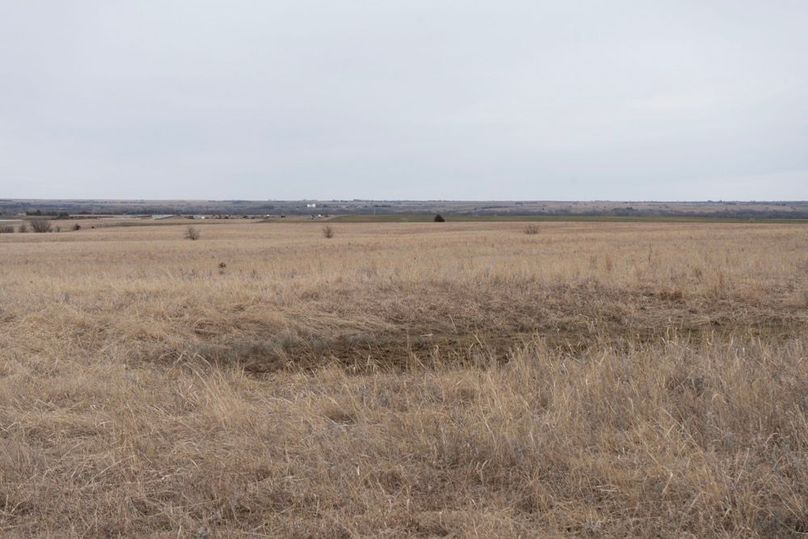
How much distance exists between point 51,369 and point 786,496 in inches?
274

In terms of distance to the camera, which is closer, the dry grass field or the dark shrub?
the dry grass field

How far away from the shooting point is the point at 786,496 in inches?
137

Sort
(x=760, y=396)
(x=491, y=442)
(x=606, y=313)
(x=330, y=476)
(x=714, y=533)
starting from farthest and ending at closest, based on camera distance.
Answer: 1. (x=606, y=313)
2. (x=760, y=396)
3. (x=491, y=442)
4. (x=330, y=476)
5. (x=714, y=533)

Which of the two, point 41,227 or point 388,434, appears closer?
point 388,434

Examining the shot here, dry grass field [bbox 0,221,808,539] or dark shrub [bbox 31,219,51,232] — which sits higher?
dry grass field [bbox 0,221,808,539]

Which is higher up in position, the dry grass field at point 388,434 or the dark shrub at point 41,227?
the dry grass field at point 388,434

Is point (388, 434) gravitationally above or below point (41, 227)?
above

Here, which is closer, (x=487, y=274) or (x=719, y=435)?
(x=719, y=435)

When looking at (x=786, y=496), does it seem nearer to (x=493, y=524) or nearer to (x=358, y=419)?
(x=493, y=524)

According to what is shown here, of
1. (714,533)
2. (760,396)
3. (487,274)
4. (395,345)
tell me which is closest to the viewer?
(714,533)

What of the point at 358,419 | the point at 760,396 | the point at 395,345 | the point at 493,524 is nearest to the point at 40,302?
the point at 395,345

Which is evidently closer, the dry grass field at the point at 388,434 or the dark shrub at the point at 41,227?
the dry grass field at the point at 388,434

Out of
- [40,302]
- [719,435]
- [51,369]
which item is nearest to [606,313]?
[719,435]

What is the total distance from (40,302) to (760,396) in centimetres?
1055
